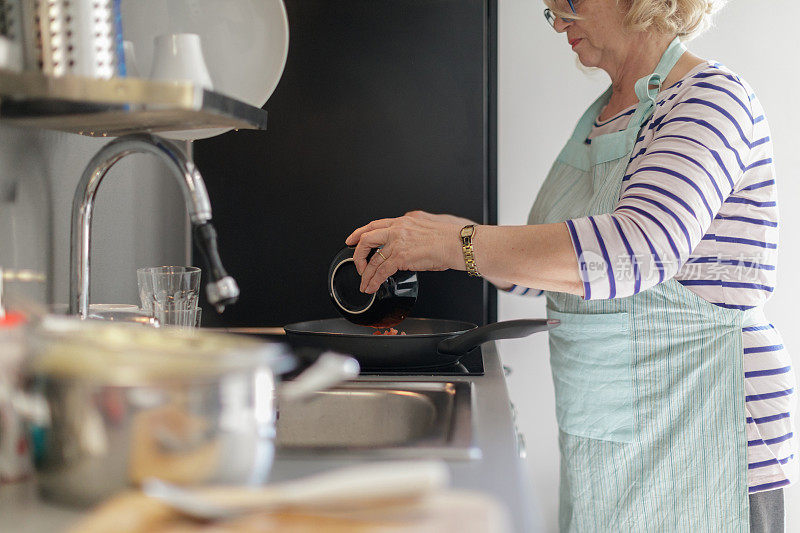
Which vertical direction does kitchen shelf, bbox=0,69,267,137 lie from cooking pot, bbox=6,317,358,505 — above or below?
above

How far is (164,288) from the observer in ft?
3.68

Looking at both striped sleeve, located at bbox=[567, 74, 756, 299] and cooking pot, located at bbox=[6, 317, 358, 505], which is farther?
striped sleeve, located at bbox=[567, 74, 756, 299]

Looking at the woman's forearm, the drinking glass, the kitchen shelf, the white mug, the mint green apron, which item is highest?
the white mug

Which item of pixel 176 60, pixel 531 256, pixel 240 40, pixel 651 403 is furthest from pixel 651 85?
pixel 176 60

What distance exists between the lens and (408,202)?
154 cm

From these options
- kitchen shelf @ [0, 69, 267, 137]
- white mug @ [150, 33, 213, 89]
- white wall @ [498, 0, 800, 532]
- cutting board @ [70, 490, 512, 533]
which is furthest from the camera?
white wall @ [498, 0, 800, 532]

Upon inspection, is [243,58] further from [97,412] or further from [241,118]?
[97,412]

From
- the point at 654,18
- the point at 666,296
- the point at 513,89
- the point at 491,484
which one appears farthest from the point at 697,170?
the point at 513,89

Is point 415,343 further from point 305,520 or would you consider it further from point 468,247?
point 305,520

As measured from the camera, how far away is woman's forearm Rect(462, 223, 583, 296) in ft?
3.47

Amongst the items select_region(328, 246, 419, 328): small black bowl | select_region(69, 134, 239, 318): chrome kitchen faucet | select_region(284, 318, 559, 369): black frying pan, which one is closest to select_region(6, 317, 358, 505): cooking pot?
select_region(69, 134, 239, 318): chrome kitchen faucet

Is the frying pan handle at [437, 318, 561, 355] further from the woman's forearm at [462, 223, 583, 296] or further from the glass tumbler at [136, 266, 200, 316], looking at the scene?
the glass tumbler at [136, 266, 200, 316]

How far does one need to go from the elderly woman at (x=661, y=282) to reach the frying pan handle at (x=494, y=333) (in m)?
0.07

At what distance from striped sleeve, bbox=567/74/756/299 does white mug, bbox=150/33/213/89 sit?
1.80 ft
